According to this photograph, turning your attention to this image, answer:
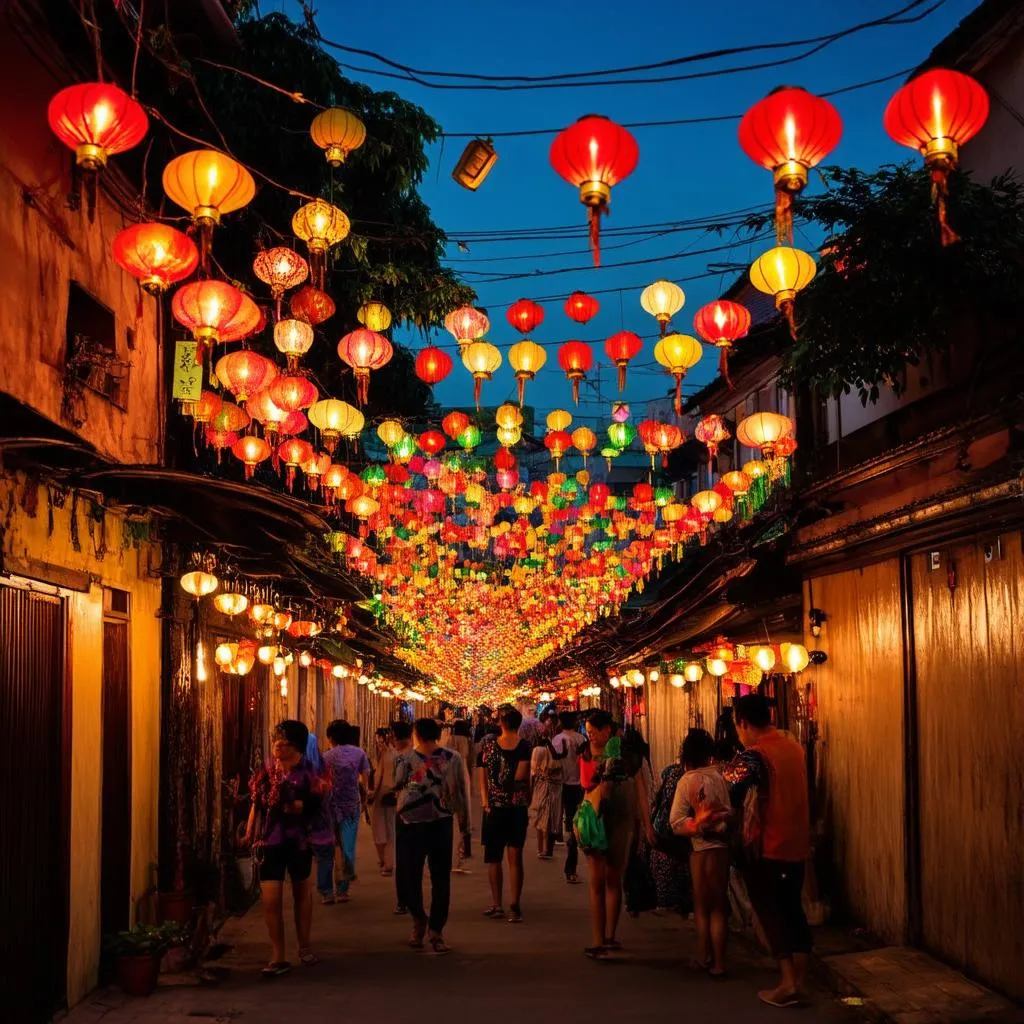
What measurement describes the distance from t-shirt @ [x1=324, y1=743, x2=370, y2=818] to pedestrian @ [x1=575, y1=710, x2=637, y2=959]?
481cm

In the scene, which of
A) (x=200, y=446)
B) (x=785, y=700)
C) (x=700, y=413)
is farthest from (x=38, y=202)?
(x=700, y=413)

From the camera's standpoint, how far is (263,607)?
1599cm

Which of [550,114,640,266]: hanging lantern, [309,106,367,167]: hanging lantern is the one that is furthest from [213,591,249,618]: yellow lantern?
[550,114,640,266]: hanging lantern

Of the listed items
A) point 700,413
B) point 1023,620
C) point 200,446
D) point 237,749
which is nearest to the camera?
point 1023,620

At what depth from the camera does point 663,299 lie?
11.9 m

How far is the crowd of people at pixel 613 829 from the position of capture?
9.05m

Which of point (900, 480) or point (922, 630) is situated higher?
point (900, 480)

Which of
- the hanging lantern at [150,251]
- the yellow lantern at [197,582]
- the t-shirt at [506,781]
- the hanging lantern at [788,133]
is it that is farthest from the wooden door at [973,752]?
the yellow lantern at [197,582]

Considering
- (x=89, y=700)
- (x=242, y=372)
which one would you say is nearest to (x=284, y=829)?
(x=89, y=700)

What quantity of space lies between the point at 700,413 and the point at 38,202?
1940 centimetres

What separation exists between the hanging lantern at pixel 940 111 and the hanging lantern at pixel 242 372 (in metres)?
6.14

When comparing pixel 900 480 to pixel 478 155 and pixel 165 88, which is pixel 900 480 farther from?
pixel 165 88

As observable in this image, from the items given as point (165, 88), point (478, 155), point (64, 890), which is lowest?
point (64, 890)

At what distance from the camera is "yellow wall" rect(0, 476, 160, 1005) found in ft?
28.1
